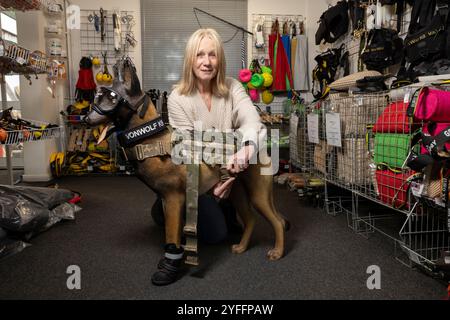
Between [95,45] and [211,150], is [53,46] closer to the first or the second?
[95,45]

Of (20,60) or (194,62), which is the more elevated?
(20,60)

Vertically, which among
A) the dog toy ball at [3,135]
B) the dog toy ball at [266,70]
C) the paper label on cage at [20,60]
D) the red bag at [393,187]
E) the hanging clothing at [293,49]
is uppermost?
the hanging clothing at [293,49]

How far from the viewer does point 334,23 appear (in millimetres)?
4258

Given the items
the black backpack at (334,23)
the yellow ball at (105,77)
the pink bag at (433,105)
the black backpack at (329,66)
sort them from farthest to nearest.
→ the yellow ball at (105,77)
the black backpack at (329,66)
the black backpack at (334,23)
the pink bag at (433,105)

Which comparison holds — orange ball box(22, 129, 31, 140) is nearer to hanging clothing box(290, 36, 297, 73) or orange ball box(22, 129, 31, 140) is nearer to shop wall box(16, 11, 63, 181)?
shop wall box(16, 11, 63, 181)

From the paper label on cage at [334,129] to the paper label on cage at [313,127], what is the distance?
0.34 m

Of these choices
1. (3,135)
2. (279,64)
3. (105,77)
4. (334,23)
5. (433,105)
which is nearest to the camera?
(433,105)

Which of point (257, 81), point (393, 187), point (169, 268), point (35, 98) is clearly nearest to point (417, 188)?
point (393, 187)

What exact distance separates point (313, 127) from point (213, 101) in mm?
1528

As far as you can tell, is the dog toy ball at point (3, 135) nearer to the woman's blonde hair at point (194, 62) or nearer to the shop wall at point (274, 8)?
the woman's blonde hair at point (194, 62)

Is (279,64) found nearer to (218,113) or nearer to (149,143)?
(218,113)

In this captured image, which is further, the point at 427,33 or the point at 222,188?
the point at 427,33

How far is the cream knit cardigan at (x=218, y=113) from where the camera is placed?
1.75 meters

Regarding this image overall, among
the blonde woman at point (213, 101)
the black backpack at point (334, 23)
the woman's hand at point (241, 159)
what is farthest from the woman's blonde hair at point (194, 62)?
the black backpack at point (334, 23)
